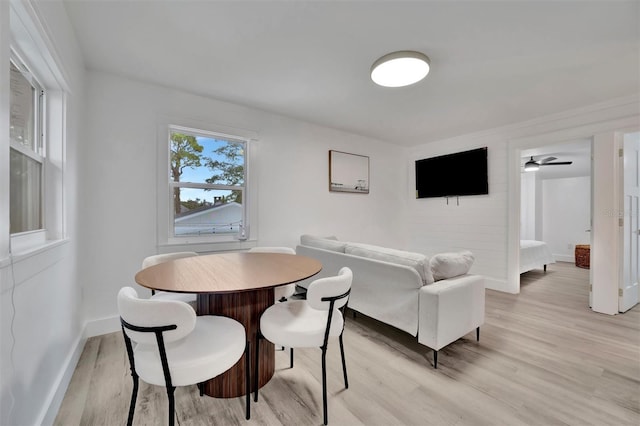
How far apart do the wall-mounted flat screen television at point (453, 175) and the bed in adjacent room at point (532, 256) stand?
1496 mm

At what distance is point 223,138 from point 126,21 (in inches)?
57.2

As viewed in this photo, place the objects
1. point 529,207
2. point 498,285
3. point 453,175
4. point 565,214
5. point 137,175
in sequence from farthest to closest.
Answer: point 529,207, point 565,214, point 453,175, point 498,285, point 137,175

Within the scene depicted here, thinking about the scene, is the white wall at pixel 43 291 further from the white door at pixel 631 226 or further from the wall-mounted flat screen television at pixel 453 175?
the white door at pixel 631 226

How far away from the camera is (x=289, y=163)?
371 cm

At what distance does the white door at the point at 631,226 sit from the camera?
3.07 metres

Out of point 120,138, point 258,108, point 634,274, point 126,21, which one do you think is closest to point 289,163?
point 258,108

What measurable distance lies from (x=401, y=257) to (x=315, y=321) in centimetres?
103

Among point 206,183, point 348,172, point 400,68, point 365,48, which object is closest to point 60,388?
point 206,183

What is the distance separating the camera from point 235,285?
4.35 feet

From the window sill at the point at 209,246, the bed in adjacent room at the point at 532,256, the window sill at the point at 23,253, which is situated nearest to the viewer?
the window sill at the point at 23,253

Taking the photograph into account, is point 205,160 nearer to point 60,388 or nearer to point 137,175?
point 137,175

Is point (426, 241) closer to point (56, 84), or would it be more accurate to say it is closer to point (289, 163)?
point (289, 163)

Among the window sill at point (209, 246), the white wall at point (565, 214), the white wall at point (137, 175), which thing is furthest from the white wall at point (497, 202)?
the white wall at point (565, 214)

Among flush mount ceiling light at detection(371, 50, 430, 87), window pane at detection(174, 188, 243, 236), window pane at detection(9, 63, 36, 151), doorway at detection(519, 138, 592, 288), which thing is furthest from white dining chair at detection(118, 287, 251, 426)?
doorway at detection(519, 138, 592, 288)
